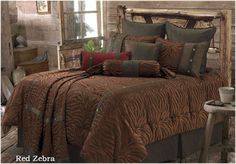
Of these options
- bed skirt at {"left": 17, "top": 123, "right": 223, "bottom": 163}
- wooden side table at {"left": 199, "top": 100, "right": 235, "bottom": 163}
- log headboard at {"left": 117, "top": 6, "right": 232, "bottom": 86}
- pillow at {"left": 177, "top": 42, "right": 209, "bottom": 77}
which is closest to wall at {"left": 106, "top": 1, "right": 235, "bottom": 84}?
log headboard at {"left": 117, "top": 6, "right": 232, "bottom": 86}

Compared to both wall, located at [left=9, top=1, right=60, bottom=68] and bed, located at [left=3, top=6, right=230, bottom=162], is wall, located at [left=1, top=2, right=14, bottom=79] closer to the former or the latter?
wall, located at [left=9, top=1, right=60, bottom=68]

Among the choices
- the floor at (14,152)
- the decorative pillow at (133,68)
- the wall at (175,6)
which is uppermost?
the wall at (175,6)

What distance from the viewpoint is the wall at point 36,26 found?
6.23 m

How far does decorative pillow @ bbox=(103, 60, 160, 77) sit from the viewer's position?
140 inches

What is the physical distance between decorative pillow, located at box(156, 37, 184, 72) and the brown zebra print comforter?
212mm

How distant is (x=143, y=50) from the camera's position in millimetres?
3855

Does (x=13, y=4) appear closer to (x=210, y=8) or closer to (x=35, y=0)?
(x=35, y=0)

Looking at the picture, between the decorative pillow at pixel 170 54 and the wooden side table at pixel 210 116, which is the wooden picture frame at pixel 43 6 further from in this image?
the wooden side table at pixel 210 116

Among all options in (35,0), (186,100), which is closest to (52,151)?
(186,100)

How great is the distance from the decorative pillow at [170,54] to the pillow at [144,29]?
11.8 inches

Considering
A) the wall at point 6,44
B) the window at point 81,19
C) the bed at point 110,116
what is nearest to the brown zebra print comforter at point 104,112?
the bed at point 110,116

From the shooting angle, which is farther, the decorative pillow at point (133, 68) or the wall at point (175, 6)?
the wall at point (175, 6)

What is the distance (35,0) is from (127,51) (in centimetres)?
286

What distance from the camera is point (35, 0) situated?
20.6 feet
